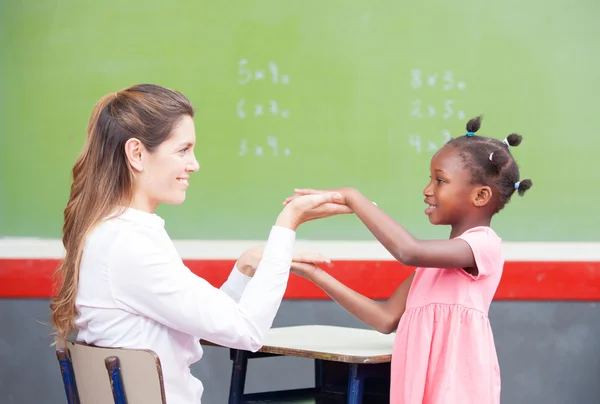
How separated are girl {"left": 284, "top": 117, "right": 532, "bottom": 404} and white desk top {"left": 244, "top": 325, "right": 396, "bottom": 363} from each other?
3.8 inches

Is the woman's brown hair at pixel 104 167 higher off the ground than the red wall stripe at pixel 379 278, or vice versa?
the woman's brown hair at pixel 104 167

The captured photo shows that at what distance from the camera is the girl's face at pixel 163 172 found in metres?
1.82

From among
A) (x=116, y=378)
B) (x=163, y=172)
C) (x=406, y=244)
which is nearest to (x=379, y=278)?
(x=406, y=244)

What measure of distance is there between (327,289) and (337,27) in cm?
154

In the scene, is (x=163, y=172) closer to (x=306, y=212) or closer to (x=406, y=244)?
(x=306, y=212)

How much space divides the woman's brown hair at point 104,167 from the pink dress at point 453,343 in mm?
825

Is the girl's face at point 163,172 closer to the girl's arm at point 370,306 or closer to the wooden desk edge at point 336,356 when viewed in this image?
the wooden desk edge at point 336,356

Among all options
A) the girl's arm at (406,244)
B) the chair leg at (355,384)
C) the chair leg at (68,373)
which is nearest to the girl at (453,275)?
the girl's arm at (406,244)

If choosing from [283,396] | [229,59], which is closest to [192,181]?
[229,59]

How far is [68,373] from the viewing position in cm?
166

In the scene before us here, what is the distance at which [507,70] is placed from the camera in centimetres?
351

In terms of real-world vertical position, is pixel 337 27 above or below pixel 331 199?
above

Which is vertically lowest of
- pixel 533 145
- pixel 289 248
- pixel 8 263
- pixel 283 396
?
pixel 283 396

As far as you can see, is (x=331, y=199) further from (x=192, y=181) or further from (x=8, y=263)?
(x=8, y=263)
